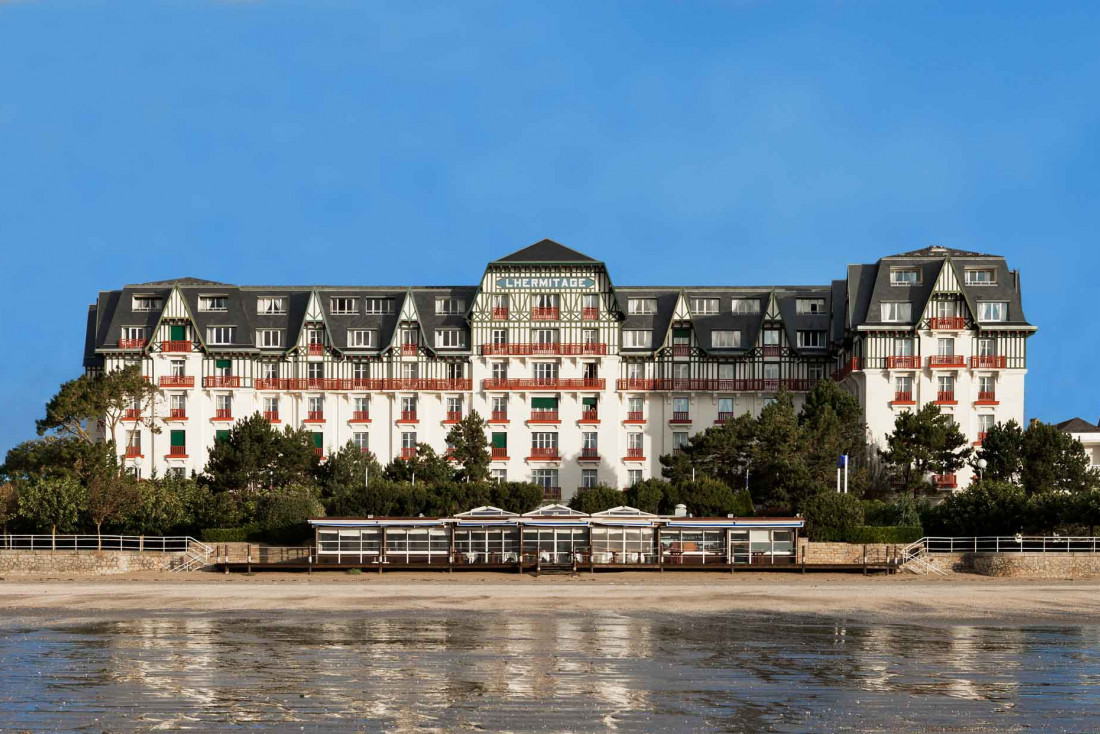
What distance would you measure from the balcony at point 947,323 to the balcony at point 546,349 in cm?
2277

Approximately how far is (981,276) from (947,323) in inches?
174

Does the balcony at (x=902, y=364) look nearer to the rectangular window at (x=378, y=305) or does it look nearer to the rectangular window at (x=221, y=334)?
the rectangular window at (x=378, y=305)

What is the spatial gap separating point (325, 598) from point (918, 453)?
42954 millimetres

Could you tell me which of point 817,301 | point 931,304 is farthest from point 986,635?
point 817,301

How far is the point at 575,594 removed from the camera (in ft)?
192

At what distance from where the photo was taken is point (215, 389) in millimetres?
98562

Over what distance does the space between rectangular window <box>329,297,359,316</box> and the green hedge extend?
43440 mm

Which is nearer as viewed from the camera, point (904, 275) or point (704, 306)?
point (904, 275)

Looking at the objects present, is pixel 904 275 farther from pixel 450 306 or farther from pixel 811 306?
pixel 450 306

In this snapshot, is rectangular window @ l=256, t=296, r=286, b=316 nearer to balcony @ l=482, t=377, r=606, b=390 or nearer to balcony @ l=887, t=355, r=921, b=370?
balcony @ l=482, t=377, r=606, b=390

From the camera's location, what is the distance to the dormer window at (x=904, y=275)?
94250 millimetres

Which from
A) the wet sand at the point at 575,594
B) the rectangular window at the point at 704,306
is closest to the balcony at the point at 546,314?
the rectangular window at the point at 704,306

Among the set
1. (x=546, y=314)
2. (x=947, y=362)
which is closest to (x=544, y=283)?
(x=546, y=314)

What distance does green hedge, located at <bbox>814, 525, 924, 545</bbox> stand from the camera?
7219cm
